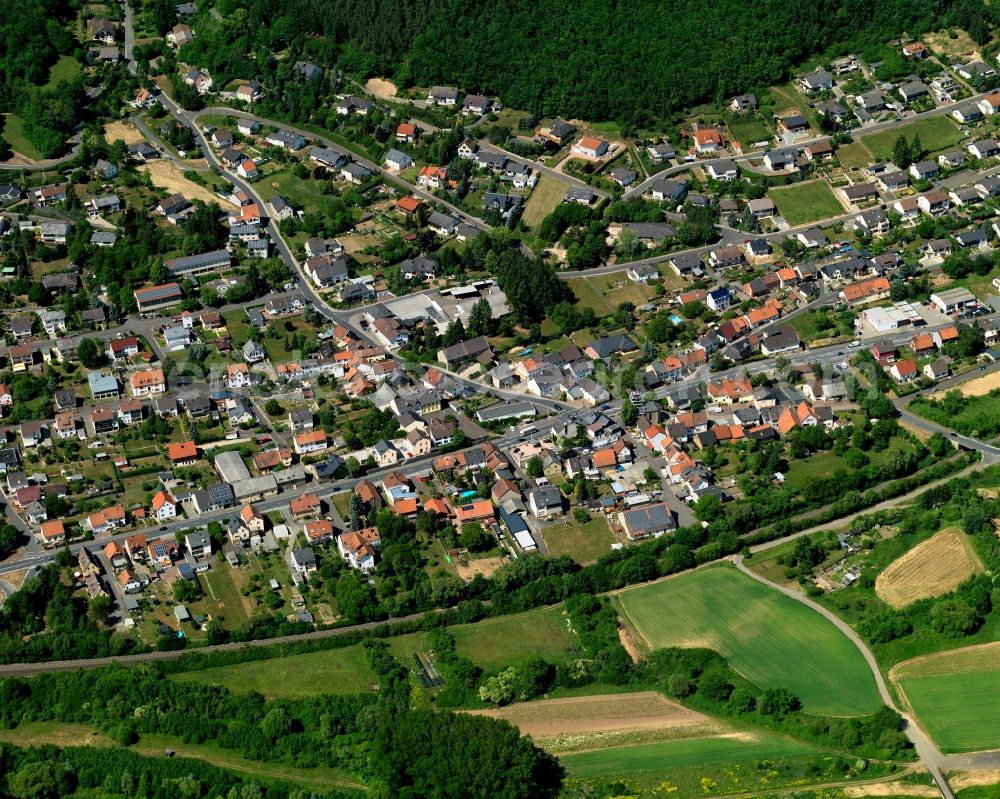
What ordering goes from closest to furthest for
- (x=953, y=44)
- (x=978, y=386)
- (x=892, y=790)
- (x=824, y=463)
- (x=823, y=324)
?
1. (x=892, y=790)
2. (x=824, y=463)
3. (x=978, y=386)
4. (x=823, y=324)
5. (x=953, y=44)

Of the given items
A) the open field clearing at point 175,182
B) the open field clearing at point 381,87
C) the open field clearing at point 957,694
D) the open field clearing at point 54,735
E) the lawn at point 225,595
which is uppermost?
the open field clearing at point 381,87

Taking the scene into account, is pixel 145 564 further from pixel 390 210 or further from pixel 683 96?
pixel 683 96

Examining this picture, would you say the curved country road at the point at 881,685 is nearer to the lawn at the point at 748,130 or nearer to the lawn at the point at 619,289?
the lawn at the point at 619,289

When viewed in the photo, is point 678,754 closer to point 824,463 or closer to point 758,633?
point 758,633

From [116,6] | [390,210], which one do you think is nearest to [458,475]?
[390,210]

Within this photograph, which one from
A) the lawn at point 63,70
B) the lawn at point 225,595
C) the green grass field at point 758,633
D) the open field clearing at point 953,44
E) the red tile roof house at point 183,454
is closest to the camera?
the green grass field at point 758,633

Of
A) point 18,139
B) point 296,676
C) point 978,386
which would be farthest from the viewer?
point 18,139

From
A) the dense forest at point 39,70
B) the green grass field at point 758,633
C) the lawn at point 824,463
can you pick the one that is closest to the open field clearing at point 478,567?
the green grass field at point 758,633

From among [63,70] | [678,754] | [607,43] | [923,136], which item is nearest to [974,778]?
[678,754]
